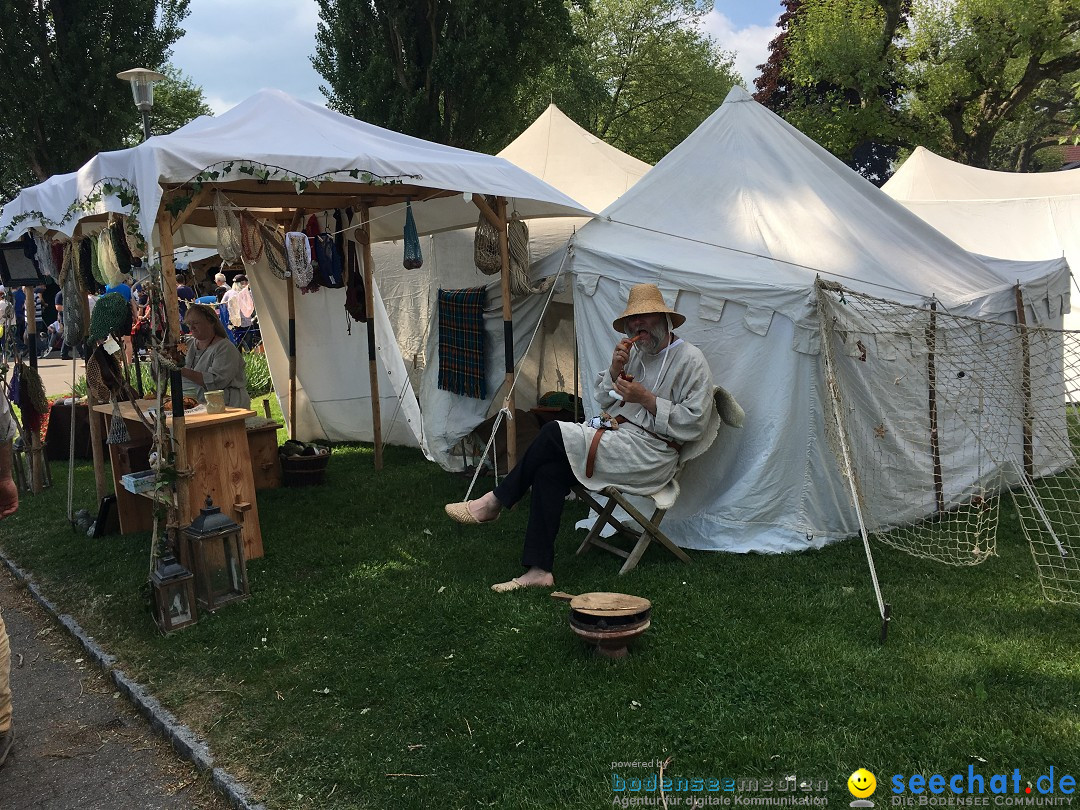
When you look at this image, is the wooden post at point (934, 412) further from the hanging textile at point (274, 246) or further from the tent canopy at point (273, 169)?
the hanging textile at point (274, 246)

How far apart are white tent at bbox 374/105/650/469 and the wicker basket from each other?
2.82ft

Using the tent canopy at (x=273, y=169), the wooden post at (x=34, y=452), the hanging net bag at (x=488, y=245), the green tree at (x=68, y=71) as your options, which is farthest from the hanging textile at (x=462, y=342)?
the green tree at (x=68, y=71)

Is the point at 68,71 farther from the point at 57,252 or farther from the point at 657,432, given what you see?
the point at 657,432

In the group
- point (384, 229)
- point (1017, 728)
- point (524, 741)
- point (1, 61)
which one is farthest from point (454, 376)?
point (1, 61)

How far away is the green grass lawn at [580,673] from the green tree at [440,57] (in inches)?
356

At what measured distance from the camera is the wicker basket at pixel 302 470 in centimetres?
612

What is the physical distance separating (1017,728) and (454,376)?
440 cm

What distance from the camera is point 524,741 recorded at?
271cm

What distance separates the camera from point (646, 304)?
416cm

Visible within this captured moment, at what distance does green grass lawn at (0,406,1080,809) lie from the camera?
8.30 feet

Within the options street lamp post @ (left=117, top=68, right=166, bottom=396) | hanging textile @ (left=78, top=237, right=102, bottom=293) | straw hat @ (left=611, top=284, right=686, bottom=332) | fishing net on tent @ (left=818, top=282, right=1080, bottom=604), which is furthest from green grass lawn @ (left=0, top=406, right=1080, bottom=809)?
street lamp post @ (left=117, top=68, right=166, bottom=396)

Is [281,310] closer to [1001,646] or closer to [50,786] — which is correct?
[50,786]

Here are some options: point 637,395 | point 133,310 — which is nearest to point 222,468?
point 133,310

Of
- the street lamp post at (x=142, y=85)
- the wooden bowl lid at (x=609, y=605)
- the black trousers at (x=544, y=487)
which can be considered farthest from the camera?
the street lamp post at (x=142, y=85)
